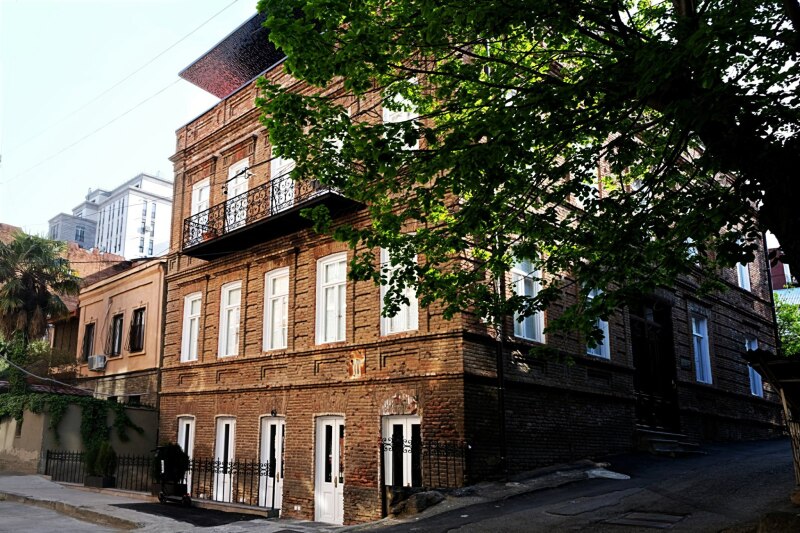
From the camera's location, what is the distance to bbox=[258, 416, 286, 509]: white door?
15.7m

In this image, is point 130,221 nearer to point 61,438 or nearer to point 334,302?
point 61,438

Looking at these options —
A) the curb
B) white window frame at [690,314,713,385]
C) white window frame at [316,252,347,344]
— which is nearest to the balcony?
white window frame at [316,252,347,344]

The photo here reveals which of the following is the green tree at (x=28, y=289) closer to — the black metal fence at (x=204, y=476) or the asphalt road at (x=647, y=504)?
the black metal fence at (x=204, y=476)

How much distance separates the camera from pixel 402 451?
13.0 meters

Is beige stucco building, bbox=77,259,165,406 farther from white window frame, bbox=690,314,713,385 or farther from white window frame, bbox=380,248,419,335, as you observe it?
white window frame, bbox=690,314,713,385

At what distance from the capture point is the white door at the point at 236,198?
59.7ft

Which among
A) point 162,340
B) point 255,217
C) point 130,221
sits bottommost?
point 162,340

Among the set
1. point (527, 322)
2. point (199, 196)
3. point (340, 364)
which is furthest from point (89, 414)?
point (527, 322)

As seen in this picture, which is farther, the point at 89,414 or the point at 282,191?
the point at 89,414

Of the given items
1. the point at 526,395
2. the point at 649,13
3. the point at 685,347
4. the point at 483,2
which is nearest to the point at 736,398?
the point at 685,347

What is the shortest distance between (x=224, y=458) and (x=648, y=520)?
1175 centimetres

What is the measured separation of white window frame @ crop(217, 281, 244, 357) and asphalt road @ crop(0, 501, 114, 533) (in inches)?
216

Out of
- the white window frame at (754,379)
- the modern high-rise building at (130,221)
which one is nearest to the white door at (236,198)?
the white window frame at (754,379)

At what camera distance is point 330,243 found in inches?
615
